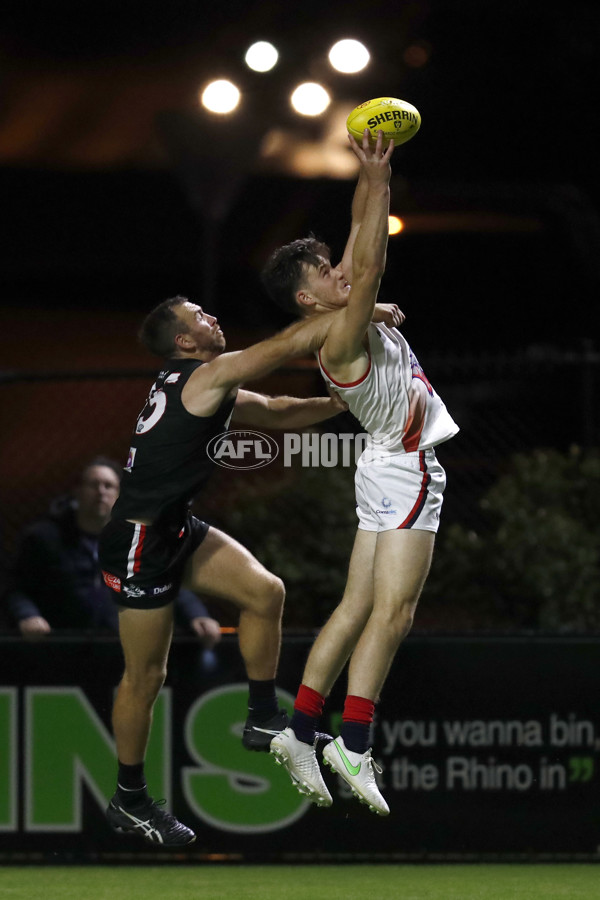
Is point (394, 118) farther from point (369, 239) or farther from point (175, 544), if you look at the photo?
point (175, 544)

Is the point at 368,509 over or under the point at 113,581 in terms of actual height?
over

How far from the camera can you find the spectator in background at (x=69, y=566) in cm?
773

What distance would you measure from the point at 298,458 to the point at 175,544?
253cm

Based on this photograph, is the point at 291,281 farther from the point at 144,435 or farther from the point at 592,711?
the point at 592,711

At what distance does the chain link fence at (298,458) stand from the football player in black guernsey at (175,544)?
51.3 inches

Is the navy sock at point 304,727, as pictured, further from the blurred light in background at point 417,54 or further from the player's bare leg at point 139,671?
the blurred light in background at point 417,54

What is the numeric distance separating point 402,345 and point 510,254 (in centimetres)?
812

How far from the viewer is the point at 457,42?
14.8 m

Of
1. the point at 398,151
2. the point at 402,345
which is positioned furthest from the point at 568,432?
the point at 402,345

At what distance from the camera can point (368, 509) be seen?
611cm

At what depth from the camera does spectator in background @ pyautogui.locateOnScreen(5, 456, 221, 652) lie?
773 cm

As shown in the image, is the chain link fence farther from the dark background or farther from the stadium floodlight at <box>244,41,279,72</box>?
the dark background

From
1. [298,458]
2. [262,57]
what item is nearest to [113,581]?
[298,458]

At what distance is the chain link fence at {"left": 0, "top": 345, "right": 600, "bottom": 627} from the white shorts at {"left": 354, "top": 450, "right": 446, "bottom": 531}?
148cm
